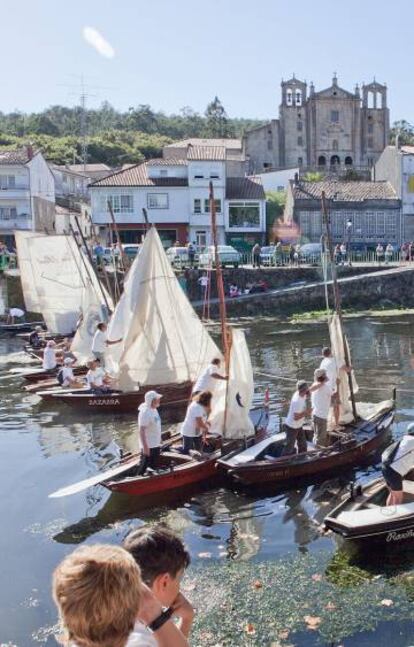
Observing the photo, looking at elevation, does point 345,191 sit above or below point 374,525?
above

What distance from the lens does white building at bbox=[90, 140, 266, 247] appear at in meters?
64.8

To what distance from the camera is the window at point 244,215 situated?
6725cm

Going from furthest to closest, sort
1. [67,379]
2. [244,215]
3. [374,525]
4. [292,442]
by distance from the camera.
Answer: [244,215] < [67,379] < [292,442] < [374,525]

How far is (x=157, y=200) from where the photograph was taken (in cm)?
6556

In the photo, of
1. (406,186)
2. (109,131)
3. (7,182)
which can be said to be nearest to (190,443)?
(7,182)

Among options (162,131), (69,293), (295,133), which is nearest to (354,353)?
(69,293)

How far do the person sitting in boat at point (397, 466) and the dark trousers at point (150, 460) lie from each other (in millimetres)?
5134

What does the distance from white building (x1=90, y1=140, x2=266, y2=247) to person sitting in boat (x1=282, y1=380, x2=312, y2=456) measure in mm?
50539

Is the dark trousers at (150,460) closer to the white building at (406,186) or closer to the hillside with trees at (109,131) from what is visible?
the white building at (406,186)

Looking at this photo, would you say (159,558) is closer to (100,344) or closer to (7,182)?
(100,344)

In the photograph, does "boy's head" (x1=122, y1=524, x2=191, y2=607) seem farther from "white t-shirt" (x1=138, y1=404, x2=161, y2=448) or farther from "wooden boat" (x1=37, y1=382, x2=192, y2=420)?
"wooden boat" (x1=37, y1=382, x2=192, y2=420)

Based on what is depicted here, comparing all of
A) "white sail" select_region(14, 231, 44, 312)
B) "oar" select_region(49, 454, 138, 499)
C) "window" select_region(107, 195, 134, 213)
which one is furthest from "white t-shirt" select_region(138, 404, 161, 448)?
"window" select_region(107, 195, 134, 213)

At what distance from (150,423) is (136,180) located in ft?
174

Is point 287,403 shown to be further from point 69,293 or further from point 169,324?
point 69,293
